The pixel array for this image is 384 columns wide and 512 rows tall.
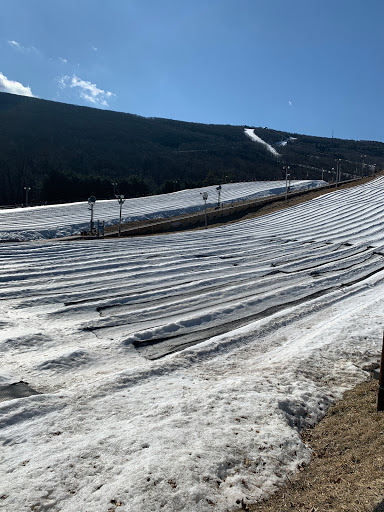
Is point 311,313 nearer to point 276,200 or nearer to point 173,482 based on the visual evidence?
point 173,482

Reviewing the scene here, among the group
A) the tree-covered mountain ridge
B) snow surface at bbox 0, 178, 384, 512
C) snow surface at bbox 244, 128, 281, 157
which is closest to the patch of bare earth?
snow surface at bbox 0, 178, 384, 512

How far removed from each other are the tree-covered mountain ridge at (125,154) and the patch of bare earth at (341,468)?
53.4 metres

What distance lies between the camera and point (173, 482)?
3436 millimetres

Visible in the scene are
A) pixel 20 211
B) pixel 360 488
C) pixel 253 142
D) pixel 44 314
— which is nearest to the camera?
pixel 360 488

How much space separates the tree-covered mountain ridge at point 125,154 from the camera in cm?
6762

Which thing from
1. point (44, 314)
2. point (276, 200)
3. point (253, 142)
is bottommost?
point (44, 314)

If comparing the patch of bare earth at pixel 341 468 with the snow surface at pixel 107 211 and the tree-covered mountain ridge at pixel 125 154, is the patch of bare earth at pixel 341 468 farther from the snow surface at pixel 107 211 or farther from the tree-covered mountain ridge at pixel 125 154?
the tree-covered mountain ridge at pixel 125 154

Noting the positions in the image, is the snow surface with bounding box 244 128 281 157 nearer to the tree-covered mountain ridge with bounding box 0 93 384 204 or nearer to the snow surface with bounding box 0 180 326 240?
the tree-covered mountain ridge with bounding box 0 93 384 204

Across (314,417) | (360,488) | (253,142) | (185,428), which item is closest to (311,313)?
(314,417)

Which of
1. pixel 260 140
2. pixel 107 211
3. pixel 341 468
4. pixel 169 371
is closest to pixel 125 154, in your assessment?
pixel 260 140

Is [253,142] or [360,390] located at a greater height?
[253,142]

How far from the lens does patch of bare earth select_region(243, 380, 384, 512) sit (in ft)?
9.88

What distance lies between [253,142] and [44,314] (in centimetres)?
14614

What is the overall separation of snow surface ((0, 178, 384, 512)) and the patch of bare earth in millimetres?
164
